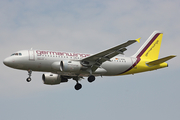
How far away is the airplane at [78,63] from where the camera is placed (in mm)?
40625

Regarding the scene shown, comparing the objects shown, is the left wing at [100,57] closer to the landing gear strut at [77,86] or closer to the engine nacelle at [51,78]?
the landing gear strut at [77,86]

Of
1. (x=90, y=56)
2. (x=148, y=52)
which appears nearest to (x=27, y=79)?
(x=90, y=56)

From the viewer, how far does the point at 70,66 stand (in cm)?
4088

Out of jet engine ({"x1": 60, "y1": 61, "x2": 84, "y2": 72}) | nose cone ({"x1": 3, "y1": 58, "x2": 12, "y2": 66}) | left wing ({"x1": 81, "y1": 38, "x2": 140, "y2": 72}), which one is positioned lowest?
jet engine ({"x1": 60, "y1": 61, "x2": 84, "y2": 72})

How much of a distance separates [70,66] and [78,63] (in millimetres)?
1221

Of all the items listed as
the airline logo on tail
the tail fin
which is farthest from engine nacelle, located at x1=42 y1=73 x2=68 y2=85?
the tail fin

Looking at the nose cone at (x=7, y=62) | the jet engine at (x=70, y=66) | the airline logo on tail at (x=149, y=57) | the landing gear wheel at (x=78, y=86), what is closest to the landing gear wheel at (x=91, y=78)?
the jet engine at (x=70, y=66)

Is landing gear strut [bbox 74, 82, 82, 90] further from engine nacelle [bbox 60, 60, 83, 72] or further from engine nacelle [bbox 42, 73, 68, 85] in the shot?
engine nacelle [bbox 60, 60, 83, 72]

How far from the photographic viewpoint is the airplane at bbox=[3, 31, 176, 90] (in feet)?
133

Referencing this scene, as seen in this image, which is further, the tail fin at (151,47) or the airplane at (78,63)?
the tail fin at (151,47)

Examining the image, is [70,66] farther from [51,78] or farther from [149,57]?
[149,57]

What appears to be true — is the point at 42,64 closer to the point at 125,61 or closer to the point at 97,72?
the point at 97,72

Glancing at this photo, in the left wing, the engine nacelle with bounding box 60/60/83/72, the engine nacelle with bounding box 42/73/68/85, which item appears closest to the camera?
the left wing

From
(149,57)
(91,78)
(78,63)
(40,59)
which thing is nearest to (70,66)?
(78,63)
